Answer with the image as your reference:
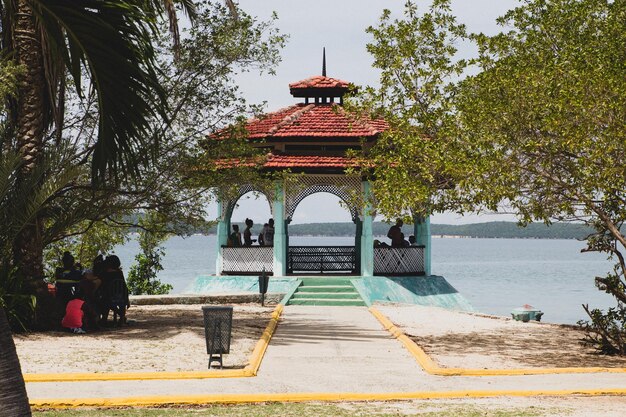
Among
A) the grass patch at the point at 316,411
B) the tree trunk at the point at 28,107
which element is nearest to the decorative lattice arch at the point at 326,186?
the tree trunk at the point at 28,107

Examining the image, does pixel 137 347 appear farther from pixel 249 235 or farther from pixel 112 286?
pixel 249 235

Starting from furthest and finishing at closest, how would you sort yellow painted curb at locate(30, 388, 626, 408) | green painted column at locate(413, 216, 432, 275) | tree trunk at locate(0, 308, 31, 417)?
1. green painted column at locate(413, 216, 432, 275)
2. yellow painted curb at locate(30, 388, 626, 408)
3. tree trunk at locate(0, 308, 31, 417)

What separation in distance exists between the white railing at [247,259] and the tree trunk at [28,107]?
1148 cm

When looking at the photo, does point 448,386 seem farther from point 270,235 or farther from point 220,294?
point 270,235

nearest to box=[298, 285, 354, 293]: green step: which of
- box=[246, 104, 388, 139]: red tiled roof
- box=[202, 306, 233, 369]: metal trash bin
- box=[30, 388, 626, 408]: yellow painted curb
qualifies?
box=[246, 104, 388, 139]: red tiled roof

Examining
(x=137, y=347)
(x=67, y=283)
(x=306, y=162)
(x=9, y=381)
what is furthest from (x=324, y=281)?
(x=9, y=381)

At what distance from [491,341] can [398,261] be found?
1101 centimetres

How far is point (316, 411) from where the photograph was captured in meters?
9.94

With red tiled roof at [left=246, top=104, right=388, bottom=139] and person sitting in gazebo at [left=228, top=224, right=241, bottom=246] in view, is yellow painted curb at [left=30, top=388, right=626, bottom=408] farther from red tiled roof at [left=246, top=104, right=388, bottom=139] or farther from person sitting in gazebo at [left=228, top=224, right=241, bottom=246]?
person sitting in gazebo at [left=228, top=224, right=241, bottom=246]

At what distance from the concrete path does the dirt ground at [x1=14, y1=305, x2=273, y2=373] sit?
0.85 metres

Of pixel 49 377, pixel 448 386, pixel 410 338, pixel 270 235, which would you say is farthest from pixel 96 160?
pixel 270 235

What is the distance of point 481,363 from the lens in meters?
14.1

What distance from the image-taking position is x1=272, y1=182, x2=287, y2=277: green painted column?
27.9m

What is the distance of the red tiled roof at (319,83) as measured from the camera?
3048 centimetres
